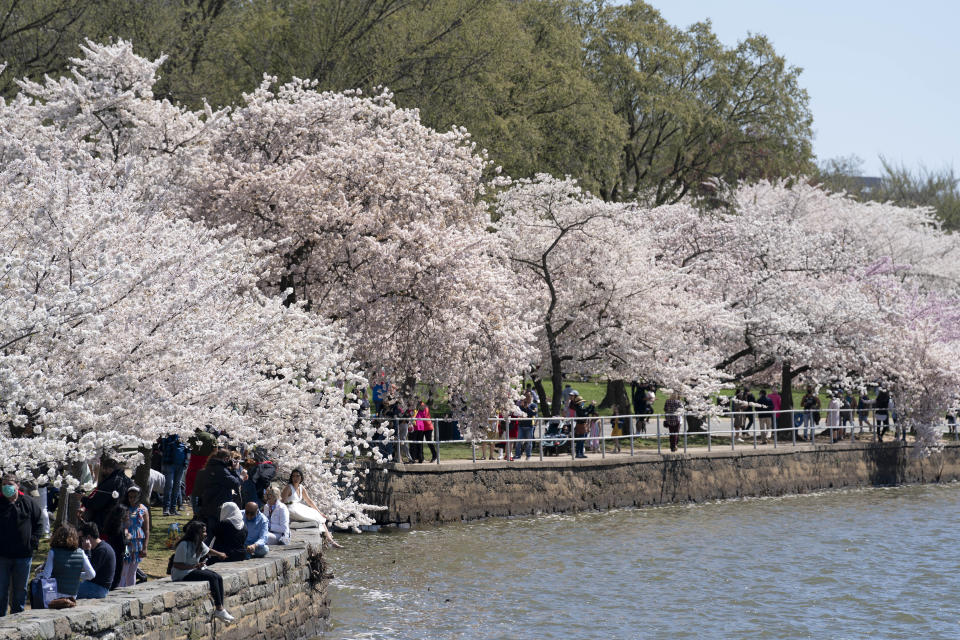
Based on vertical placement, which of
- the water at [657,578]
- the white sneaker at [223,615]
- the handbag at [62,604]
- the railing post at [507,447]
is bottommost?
the water at [657,578]

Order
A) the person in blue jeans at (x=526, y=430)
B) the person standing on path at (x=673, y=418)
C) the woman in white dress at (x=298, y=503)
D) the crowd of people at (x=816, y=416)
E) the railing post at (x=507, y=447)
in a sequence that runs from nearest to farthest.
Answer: the woman in white dress at (x=298, y=503) → the railing post at (x=507, y=447) → the person in blue jeans at (x=526, y=430) → the person standing on path at (x=673, y=418) → the crowd of people at (x=816, y=416)

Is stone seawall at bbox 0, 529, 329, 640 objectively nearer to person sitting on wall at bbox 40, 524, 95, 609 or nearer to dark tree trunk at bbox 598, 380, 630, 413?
person sitting on wall at bbox 40, 524, 95, 609

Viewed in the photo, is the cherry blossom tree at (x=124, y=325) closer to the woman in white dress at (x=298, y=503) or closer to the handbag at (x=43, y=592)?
the woman in white dress at (x=298, y=503)

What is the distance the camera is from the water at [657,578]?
1808cm

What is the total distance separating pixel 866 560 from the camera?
24.2m

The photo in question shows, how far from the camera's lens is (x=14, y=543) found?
12.2 m

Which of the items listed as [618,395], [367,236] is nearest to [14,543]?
[367,236]

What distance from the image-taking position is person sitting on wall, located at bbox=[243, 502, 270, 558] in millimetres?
14562

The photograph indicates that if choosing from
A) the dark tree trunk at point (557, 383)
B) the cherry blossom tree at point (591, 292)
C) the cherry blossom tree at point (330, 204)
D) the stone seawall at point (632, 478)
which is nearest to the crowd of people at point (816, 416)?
the stone seawall at point (632, 478)

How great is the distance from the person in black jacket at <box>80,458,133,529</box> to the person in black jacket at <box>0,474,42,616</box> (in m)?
1.06

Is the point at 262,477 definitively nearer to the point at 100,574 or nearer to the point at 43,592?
the point at 100,574

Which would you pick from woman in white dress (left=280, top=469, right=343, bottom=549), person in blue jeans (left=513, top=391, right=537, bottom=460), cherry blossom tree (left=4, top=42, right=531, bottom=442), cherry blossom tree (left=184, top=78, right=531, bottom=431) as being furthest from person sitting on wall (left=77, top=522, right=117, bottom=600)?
person in blue jeans (left=513, top=391, right=537, bottom=460)

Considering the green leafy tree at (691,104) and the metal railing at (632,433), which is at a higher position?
the green leafy tree at (691,104)

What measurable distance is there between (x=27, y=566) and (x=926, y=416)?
30.5 m
